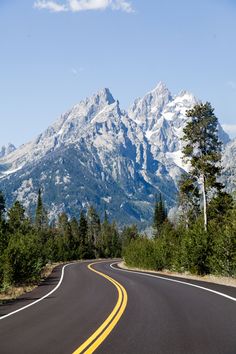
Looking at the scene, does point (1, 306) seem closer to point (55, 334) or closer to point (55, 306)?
point (55, 306)

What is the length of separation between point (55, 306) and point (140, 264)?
1587 inches

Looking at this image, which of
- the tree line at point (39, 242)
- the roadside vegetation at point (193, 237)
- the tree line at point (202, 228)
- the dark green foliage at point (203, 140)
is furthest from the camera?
the dark green foliage at point (203, 140)

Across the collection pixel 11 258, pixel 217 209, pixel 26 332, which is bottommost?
pixel 26 332

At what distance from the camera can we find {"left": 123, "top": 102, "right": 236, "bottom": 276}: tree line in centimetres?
2706

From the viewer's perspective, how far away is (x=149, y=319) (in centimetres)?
1196

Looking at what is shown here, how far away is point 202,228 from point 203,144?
14.7 m

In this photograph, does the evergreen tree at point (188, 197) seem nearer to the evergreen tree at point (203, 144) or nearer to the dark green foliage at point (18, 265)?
the evergreen tree at point (203, 144)

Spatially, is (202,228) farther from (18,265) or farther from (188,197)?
(188,197)

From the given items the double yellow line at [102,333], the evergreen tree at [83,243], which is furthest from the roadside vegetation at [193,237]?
the evergreen tree at [83,243]

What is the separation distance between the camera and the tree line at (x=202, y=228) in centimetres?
2706

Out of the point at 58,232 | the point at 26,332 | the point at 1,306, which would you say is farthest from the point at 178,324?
the point at 58,232

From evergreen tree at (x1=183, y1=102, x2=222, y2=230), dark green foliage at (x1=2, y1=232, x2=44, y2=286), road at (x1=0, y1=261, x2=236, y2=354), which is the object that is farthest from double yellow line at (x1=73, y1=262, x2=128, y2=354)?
evergreen tree at (x1=183, y1=102, x2=222, y2=230)

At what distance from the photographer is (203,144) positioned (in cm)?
4478

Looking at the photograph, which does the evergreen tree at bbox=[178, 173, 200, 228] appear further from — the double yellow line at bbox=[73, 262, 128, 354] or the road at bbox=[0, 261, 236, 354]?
the double yellow line at bbox=[73, 262, 128, 354]
